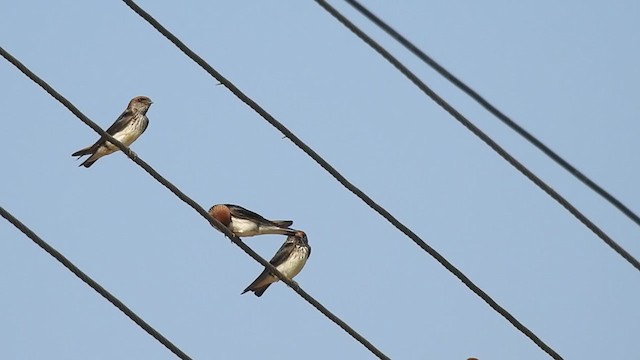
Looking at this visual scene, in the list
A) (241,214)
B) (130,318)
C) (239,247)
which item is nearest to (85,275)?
(130,318)

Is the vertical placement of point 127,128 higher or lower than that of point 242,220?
higher

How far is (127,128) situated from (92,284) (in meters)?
8.52

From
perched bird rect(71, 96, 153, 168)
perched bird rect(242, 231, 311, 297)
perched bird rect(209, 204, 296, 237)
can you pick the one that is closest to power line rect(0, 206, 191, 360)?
perched bird rect(209, 204, 296, 237)

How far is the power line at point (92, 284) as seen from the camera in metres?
7.22

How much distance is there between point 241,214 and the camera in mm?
12508

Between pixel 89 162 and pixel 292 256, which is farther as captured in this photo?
pixel 89 162

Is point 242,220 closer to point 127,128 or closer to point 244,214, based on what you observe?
point 244,214

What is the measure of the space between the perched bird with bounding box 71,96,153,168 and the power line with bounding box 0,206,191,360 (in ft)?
25.9

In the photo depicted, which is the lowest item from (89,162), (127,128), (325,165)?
(325,165)

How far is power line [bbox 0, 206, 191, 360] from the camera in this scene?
7.22 metres

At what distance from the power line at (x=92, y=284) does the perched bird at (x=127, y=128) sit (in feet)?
25.9

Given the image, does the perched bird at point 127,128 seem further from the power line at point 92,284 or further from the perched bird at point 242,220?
the power line at point 92,284

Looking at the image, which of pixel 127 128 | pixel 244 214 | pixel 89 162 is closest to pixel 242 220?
pixel 244 214

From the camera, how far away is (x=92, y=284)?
7.35 meters
